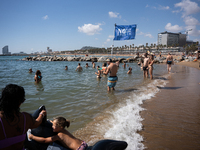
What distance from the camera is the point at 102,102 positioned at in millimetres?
5730

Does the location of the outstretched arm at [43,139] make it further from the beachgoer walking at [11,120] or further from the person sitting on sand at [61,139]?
the beachgoer walking at [11,120]

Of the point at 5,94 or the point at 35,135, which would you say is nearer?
the point at 5,94

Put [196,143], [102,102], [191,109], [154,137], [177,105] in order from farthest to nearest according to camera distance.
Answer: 1. [102,102]
2. [177,105]
3. [191,109]
4. [154,137]
5. [196,143]

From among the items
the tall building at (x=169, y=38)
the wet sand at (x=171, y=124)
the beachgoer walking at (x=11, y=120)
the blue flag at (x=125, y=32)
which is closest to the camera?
the beachgoer walking at (x=11, y=120)

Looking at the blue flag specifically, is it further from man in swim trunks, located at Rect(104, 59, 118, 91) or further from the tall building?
the tall building

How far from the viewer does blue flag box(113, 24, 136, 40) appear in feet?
41.5

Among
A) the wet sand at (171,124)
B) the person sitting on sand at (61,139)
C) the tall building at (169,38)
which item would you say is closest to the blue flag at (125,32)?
the wet sand at (171,124)

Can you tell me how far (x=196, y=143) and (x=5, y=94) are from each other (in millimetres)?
3565

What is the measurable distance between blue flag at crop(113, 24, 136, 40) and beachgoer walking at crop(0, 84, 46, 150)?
40.2 ft

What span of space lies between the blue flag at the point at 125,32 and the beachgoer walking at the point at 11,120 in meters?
12.2

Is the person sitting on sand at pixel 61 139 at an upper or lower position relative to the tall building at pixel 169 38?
lower

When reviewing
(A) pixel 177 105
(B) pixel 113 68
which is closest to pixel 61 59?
(B) pixel 113 68

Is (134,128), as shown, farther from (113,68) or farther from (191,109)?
(113,68)

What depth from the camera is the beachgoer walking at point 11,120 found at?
156 cm
